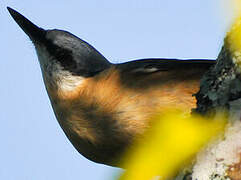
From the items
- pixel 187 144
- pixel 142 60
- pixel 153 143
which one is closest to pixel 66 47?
pixel 142 60

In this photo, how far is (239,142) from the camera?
182 centimetres

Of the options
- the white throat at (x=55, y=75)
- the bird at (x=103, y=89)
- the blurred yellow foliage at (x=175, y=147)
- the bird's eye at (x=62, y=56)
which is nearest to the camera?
the blurred yellow foliage at (x=175, y=147)

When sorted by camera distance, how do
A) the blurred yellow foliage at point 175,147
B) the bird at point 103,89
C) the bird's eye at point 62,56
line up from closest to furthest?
the blurred yellow foliage at point 175,147 < the bird at point 103,89 < the bird's eye at point 62,56

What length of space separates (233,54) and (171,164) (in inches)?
20.1

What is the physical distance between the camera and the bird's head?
4867 millimetres

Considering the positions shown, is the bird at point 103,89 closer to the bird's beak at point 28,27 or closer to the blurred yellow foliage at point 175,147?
the bird's beak at point 28,27

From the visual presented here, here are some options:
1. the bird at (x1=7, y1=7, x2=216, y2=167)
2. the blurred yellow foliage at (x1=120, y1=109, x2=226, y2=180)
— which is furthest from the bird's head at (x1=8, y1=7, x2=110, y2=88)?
the blurred yellow foliage at (x1=120, y1=109, x2=226, y2=180)

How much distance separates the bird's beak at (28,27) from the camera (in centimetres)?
500

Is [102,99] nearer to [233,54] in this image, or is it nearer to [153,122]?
[153,122]

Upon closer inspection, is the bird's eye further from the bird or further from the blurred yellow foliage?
the blurred yellow foliage

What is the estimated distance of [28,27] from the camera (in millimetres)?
5051

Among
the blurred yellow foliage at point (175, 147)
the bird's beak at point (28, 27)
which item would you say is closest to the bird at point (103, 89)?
the bird's beak at point (28, 27)

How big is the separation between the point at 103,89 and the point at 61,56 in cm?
82

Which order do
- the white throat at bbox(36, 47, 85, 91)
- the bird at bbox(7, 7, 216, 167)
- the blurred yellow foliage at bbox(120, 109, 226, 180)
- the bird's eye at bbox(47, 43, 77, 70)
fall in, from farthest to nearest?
the bird's eye at bbox(47, 43, 77, 70) → the white throat at bbox(36, 47, 85, 91) → the bird at bbox(7, 7, 216, 167) → the blurred yellow foliage at bbox(120, 109, 226, 180)
